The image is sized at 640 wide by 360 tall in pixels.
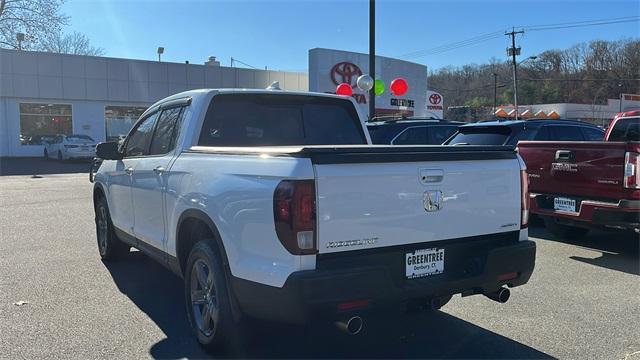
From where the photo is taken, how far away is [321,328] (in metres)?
4.48

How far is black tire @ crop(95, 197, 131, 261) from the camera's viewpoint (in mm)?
6482

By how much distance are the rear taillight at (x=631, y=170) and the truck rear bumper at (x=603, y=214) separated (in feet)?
0.66

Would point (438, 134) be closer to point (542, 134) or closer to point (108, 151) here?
point (542, 134)

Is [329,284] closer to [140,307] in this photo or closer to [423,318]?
[423,318]

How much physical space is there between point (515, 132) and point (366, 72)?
18278mm

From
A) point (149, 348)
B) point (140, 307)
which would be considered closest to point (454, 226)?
point (149, 348)

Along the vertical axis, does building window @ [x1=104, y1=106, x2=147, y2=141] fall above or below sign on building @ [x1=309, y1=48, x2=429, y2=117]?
below

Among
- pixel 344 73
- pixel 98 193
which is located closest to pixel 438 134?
pixel 98 193

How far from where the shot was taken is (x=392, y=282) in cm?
334

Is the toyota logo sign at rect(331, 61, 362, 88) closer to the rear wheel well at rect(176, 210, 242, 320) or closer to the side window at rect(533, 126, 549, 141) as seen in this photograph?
the side window at rect(533, 126, 549, 141)

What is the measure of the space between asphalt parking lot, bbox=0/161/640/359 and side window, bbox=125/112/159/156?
137cm

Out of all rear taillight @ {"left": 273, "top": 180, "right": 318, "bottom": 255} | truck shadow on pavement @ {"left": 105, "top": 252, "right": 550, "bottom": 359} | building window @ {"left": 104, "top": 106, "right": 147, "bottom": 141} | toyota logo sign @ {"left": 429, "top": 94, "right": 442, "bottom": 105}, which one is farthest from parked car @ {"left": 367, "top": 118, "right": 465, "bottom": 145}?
Answer: building window @ {"left": 104, "top": 106, "right": 147, "bottom": 141}

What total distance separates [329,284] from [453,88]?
91508 millimetres

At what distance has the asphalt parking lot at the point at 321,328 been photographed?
13.3ft
